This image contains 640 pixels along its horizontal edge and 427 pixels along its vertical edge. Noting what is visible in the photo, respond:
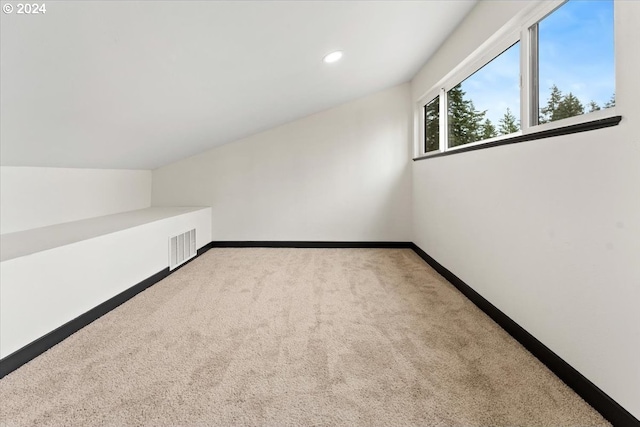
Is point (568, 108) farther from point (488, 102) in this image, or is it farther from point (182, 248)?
point (182, 248)

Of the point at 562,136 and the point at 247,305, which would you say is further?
the point at 247,305

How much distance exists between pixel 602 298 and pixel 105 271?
2660mm

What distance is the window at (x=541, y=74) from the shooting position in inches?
55.2

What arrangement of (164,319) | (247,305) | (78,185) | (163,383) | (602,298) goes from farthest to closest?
(78,185) → (247,305) → (164,319) → (163,383) → (602,298)

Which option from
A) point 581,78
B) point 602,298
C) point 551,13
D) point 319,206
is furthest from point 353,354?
point 319,206

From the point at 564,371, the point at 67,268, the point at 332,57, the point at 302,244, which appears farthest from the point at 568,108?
the point at 302,244

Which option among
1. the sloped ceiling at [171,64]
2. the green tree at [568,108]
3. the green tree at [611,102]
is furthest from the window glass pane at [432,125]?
the green tree at [611,102]

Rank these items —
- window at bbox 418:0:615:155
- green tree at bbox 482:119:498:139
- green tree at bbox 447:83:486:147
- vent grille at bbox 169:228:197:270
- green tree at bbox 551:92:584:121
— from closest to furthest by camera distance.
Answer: window at bbox 418:0:615:155
green tree at bbox 551:92:584:121
green tree at bbox 482:119:498:139
green tree at bbox 447:83:486:147
vent grille at bbox 169:228:197:270

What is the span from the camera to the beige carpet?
1281 millimetres

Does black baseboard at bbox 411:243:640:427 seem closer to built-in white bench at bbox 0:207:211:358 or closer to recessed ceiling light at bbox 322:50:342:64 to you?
recessed ceiling light at bbox 322:50:342:64

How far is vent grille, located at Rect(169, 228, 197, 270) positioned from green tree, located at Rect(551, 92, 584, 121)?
3.09 metres

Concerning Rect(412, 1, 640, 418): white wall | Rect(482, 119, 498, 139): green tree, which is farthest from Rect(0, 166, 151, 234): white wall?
Rect(482, 119, 498, 139): green tree

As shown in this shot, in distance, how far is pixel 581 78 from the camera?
1.51 metres

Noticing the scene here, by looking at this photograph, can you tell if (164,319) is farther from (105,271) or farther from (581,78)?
(581,78)
